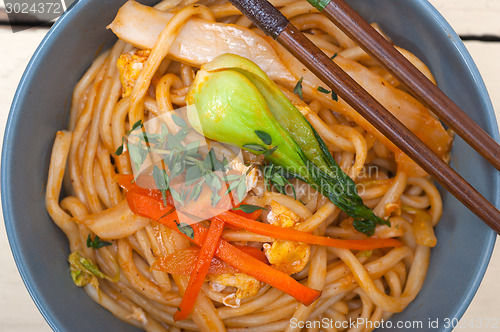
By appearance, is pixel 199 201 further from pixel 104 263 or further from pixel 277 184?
pixel 104 263

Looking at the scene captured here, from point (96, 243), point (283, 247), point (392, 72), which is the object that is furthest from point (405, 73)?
point (96, 243)

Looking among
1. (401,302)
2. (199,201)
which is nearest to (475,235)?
(401,302)

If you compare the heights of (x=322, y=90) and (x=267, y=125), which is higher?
(x=322, y=90)

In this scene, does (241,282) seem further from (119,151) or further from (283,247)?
(119,151)
